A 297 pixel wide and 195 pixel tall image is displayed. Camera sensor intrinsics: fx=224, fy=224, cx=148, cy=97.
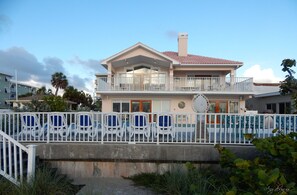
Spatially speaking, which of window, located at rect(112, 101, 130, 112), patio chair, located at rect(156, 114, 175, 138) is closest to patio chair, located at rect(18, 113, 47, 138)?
patio chair, located at rect(156, 114, 175, 138)

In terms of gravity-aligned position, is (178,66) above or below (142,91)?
above

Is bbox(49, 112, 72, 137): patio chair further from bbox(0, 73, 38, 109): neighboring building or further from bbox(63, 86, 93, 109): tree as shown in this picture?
bbox(0, 73, 38, 109): neighboring building

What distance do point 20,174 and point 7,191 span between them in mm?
703

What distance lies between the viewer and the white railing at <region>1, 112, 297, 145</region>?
7.15 m

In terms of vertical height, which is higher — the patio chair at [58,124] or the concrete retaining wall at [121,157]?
the patio chair at [58,124]

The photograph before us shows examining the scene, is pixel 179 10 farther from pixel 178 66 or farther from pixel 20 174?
pixel 20 174

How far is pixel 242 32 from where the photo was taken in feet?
47.2

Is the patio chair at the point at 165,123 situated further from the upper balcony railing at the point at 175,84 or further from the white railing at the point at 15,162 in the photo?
the upper balcony railing at the point at 175,84

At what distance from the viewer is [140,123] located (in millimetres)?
7789

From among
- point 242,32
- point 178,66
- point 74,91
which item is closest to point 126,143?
point 242,32

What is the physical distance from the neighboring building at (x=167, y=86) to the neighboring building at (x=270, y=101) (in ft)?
12.7

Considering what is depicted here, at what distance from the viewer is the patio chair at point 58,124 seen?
24.7 ft

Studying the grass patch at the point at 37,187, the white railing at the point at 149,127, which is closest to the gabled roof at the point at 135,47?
the white railing at the point at 149,127

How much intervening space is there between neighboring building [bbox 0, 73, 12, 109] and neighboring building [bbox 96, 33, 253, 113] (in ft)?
151
